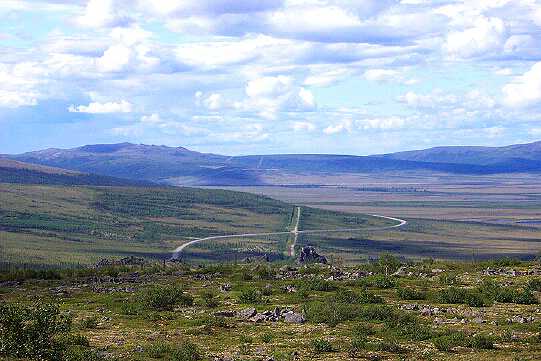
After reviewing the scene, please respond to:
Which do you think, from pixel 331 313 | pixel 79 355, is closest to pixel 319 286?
pixel 331 313

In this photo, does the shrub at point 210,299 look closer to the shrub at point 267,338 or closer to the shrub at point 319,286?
the shrub at point 319,286

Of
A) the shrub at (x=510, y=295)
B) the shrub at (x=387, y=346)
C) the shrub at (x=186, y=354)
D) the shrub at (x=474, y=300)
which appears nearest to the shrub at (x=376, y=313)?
the shrub at (x=474, y=300)

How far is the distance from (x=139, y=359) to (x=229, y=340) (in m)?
5.02

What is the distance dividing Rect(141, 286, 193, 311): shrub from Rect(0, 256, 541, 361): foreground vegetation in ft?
0.20

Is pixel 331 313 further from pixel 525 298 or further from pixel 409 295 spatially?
pixel 525 298

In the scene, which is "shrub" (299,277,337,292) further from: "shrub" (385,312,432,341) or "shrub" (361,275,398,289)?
"shrub" (385,312,432,341)

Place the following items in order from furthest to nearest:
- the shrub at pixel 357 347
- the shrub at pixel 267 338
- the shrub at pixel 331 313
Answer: the shrub at pixel 331 313
the shrub at pixel 267 338
the shrub at pixel 357 347

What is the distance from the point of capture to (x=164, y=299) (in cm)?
4234

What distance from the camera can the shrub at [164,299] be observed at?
42.0 metres

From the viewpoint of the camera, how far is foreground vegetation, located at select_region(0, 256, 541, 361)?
91.4 ft

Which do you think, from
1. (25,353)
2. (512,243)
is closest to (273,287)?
(25,353)

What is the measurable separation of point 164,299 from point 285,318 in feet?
29.2

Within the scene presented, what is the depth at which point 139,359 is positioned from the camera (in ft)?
91.0

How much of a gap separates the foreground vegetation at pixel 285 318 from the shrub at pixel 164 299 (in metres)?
0.06
